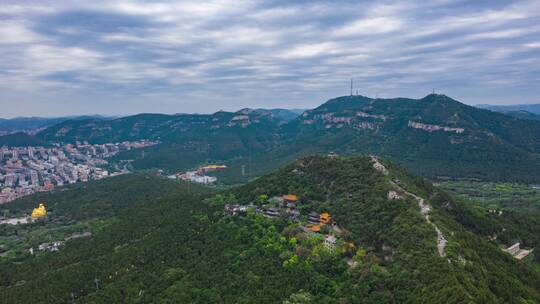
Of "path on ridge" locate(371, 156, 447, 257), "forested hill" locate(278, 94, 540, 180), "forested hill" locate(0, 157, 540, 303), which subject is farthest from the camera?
"forested hill" locate(278, 94, 540, 180)

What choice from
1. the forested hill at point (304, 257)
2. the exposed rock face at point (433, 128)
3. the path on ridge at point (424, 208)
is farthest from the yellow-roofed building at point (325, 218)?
the exposed rock face at point (433, 128)

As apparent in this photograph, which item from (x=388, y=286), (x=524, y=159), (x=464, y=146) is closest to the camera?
(x=388, y=286)

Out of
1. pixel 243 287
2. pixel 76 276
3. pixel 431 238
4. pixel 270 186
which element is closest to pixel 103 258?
pixel 76 276

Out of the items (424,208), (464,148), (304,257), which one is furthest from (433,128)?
(304,257)

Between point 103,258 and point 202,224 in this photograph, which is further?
point 202,224

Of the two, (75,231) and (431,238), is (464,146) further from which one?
(75,231)

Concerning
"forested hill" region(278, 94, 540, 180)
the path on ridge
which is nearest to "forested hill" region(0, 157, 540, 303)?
the path on ridge

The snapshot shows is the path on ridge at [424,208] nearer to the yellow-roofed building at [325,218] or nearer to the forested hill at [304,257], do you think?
the forested hill at [304,257]

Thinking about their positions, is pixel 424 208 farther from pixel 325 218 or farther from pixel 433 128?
pixel 433 128

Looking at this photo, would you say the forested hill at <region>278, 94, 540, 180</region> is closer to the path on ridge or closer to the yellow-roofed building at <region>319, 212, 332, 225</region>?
the path on ridge
